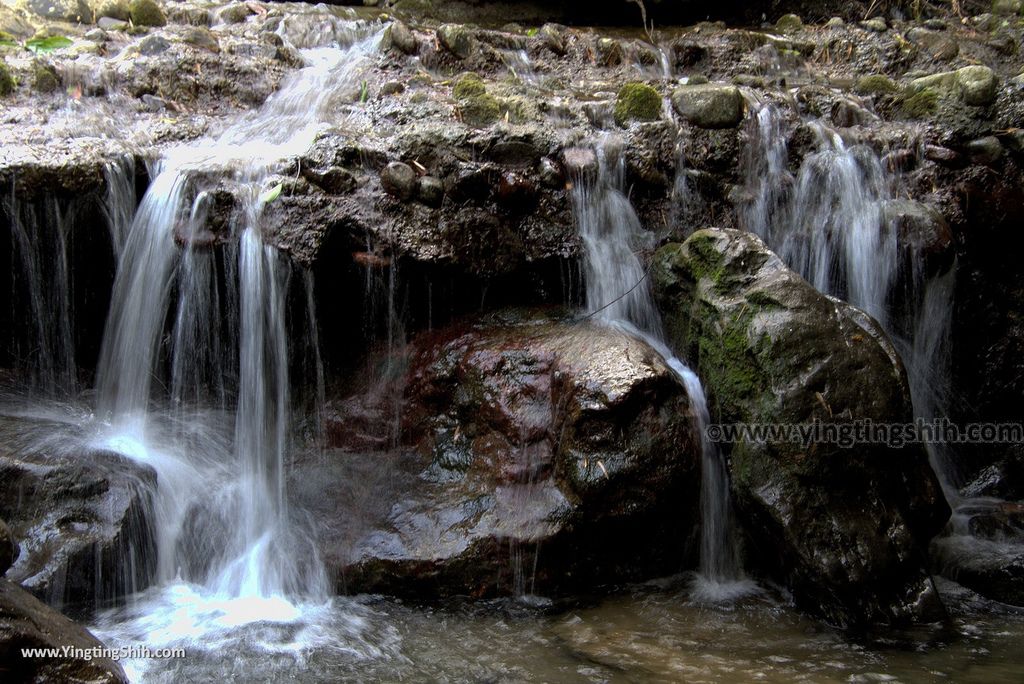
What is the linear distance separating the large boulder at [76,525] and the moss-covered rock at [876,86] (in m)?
6.95

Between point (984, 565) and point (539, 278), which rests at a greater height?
point (539, 278)

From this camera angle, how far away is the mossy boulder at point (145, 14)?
7531 mm

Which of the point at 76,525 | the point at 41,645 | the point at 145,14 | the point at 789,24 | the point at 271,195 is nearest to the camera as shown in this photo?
the point at 41,645

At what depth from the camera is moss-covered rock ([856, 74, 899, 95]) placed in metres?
6.99

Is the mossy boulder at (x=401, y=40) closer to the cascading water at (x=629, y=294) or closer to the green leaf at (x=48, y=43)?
the cascading water at (x=629, y=294)

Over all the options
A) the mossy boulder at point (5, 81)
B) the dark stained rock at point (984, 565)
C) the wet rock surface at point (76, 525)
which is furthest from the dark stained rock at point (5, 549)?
the dark stained rock at point (984, 565)

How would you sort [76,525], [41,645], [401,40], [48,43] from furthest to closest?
[401,40] < [48,43] < [76,525] < [41,645]

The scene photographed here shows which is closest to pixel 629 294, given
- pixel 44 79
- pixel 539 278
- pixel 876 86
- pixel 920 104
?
pixel 539 278

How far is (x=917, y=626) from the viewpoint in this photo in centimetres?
373

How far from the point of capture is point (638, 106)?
6.04m

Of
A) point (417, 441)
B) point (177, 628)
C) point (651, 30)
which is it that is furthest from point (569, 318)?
point (651, 30)

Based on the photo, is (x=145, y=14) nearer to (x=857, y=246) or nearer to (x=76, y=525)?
(x=76, y=525)

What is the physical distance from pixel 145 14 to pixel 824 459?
7621 millimetres

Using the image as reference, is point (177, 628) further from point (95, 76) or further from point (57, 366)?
point (95, 76)
